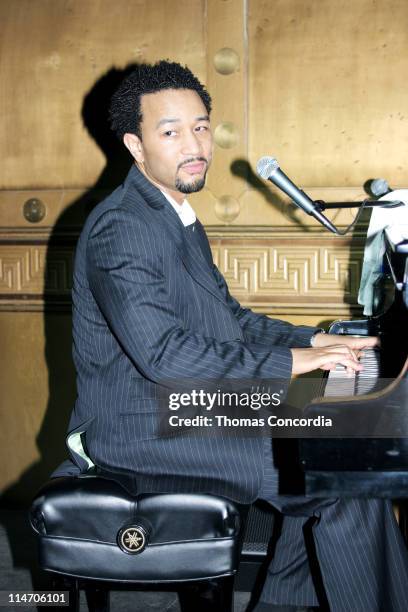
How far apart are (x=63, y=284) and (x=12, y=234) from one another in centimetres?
34

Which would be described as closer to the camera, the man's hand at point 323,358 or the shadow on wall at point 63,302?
the man's hand at point 323,358

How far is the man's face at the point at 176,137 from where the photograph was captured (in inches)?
81.5

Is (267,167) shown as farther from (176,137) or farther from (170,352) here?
(170,352)

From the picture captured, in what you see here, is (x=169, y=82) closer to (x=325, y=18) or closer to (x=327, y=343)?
(x=327, y=343)

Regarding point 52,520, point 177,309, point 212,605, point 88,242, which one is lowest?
point 212,605

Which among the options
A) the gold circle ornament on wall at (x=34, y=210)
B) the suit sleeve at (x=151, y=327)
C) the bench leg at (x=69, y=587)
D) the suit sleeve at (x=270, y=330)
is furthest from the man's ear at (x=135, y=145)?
the gold circle ornament on wall at (x=34, y=210)

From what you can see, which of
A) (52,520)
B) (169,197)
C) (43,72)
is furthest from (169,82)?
(43,72)

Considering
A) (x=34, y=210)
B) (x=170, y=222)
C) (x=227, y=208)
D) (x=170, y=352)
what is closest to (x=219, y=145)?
(x=227, y=208)

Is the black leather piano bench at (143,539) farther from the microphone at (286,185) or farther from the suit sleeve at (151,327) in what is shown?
the microphone at (286,185)

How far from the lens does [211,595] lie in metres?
1.84

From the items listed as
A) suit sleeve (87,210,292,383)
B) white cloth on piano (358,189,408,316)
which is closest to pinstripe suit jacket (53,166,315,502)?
suit sleeve (87,210,292,383)

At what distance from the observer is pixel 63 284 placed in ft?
12.1

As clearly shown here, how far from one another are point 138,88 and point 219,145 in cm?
139

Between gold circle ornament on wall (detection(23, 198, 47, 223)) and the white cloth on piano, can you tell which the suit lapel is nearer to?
the white cloth on piano
